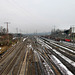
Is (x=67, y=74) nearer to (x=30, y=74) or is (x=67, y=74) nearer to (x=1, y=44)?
(x=30, y=74)

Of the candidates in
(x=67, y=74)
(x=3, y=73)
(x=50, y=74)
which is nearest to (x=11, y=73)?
(x=3, y=73)

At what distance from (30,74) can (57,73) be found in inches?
132

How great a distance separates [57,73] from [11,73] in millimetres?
5767

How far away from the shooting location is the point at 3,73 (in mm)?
7613

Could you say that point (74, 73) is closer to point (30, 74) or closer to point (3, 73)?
point (30, 74)

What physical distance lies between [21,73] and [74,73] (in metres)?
6.60

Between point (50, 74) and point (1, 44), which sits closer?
point (50, 74)

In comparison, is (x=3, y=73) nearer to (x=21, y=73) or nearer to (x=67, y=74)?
(x=21, y=73)

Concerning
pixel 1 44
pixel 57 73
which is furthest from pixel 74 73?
pixel 1 44

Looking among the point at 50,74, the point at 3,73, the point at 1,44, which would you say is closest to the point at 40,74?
the point at 50,74

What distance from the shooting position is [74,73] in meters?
7.38

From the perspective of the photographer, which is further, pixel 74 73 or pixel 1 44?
pixel 1 44

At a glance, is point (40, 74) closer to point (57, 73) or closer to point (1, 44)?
point (57, 73)

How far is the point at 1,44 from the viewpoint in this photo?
80.9 ft
